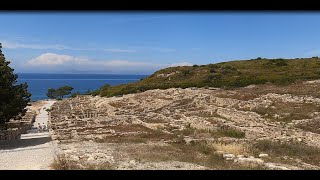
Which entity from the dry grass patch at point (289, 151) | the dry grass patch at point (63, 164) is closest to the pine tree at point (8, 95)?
the dry grass patch at point (63, 164)

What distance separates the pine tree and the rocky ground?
316 cm

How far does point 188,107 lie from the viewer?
40406 mm

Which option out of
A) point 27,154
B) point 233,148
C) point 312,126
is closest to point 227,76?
point 312,126

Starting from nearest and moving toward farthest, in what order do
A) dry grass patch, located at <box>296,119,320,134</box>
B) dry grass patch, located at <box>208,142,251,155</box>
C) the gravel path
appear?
the gravel path → dry grass patch, located at <box>208,142,251,155</box> → dry grass patch, located at <box>296,119,320,134</box>

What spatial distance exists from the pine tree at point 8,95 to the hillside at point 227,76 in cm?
3075

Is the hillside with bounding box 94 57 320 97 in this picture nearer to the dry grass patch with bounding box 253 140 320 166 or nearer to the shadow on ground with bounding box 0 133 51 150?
the dry grass patch with bounding box 253 140 320 166

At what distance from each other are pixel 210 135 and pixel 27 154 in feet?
36.1

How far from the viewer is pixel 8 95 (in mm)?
22703

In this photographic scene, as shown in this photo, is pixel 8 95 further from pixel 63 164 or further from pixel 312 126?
pixel 312 126

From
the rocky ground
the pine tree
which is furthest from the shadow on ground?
the pine tree

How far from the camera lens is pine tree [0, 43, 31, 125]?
22141 millimetres

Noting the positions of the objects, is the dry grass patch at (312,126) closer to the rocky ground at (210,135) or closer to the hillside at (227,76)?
the rocky ground at (210,135)
